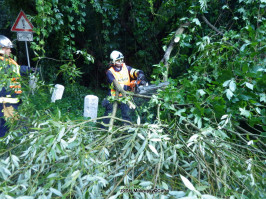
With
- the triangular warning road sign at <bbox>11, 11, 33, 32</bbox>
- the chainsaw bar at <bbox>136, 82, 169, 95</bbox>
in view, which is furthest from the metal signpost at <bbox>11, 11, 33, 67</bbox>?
the chainsaw bar at <bbox>136, 82, 169, 95</bbox>

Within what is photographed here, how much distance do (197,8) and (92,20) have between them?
3.74 metres

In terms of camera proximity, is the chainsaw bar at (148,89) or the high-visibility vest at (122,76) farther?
the high-visibility vest at (122,76)

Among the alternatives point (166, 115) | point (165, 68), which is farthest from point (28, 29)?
point (166, 115)

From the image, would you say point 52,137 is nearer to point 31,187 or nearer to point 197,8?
point 31,187

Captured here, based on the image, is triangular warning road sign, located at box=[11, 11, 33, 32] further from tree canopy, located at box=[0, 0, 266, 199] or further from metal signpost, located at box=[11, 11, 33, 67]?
tree canopy, located at box=[0, 0, 266, 199]

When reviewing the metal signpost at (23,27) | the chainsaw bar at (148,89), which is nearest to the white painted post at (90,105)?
the metal signpost at (23,27)

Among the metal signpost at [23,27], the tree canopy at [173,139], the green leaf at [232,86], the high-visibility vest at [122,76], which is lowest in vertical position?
the tree canopy at [173,139]

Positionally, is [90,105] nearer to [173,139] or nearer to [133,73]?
[133,73]

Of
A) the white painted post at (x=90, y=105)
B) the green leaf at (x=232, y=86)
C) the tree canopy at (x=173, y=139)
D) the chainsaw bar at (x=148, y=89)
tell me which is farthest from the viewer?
the white painted post at (x=90, y=105)

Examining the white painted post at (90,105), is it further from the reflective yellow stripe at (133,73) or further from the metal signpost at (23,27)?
the metal signpost at (23,27)

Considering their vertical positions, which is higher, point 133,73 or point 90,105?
point 133,73

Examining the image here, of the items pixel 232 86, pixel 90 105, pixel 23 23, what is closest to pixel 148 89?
pixel 232 86

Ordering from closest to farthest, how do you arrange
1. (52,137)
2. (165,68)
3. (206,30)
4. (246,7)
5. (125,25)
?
(52,137) < (165,68) < (246,7) < (206,30) < (125,25)

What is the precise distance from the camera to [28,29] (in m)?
4.67
